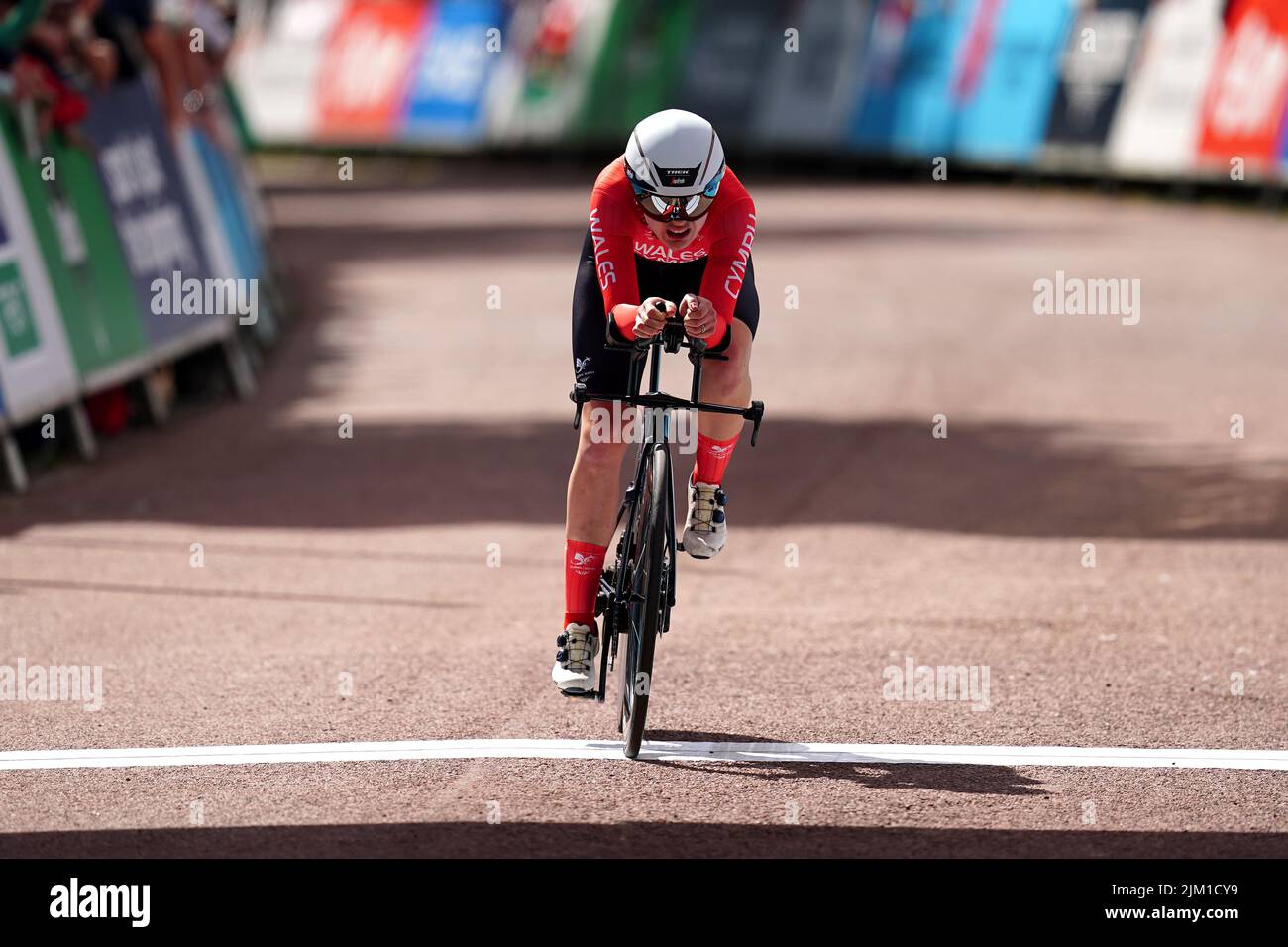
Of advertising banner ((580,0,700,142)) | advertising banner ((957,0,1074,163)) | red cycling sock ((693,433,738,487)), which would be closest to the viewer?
red cycling sock ((693,433,738,487))

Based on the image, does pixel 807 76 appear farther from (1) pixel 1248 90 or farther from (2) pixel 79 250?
(2) pixel 79 250

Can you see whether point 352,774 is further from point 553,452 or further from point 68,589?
point 553,452

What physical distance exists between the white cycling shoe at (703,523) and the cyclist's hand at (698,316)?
863 mm

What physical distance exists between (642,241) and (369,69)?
30523 millimetres

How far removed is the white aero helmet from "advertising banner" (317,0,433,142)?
29.7 metres

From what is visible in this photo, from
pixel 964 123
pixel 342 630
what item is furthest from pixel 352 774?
pixel 964 123

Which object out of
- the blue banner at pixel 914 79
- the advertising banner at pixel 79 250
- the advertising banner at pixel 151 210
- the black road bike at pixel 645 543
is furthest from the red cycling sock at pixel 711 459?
the blue banner at pixel 914 79

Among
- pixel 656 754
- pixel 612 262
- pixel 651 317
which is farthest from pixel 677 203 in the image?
pixel 656 754

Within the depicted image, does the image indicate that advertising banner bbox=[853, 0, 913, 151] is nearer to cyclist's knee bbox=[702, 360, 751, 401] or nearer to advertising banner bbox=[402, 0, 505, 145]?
advertising banner bbox=[402, 0, 505, 145]

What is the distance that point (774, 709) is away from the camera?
691 centimetres

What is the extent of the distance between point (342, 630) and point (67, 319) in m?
4.30

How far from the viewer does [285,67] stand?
120 feet

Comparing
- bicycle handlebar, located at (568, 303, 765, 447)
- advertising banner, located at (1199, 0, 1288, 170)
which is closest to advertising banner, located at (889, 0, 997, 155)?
advertising banner, located at (1199, 0, 1288, 170)

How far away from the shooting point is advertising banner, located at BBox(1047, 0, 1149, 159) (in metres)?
26.3
